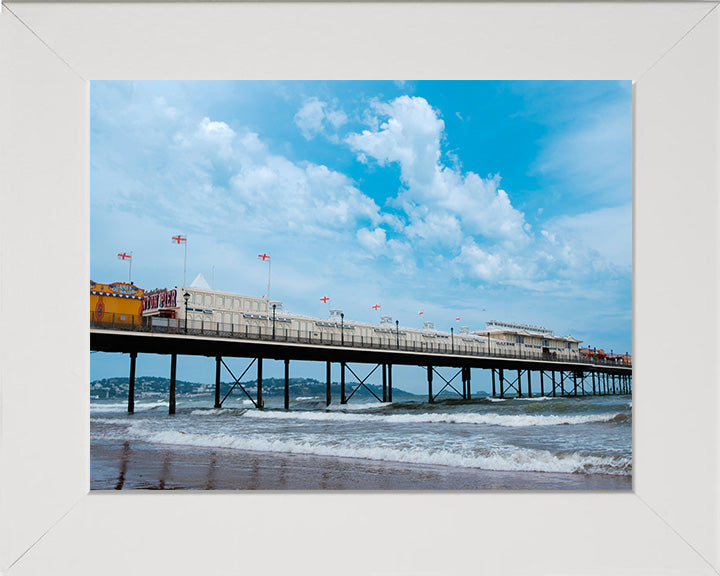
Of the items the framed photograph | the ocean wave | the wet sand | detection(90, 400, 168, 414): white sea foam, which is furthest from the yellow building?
the framed photograph

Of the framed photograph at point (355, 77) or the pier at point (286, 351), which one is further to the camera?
the pier at point (286, 351)

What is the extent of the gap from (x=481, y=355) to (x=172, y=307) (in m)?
11.1

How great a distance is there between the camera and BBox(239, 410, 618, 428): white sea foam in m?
11.7

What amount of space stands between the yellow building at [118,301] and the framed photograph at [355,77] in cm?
1167

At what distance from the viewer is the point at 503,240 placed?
2544 centimetres

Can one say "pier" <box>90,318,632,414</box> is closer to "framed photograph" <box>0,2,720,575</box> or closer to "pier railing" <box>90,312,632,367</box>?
"pier railing" <box>90,312,632,367</box>

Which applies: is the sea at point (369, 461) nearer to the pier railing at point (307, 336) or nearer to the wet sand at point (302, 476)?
the wet sand at point (302, 476)

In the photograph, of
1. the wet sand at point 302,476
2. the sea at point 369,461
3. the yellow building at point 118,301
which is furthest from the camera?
the yellow building at point 118,301

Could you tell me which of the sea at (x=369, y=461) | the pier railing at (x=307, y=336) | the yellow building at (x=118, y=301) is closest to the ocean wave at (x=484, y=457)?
the sea at (x=369, y=461)

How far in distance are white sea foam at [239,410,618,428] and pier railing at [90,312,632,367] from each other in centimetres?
203

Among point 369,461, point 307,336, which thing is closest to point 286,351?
point 307,336

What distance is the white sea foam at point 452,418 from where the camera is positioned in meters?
11.7
